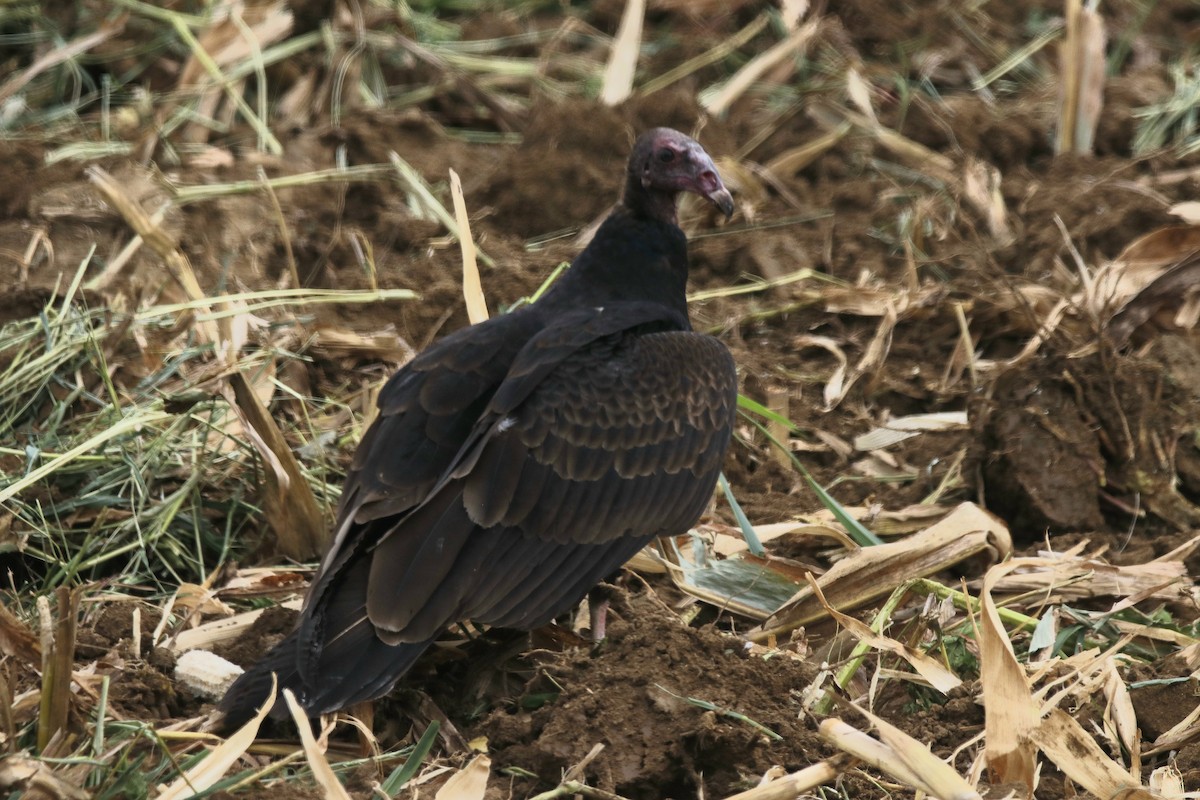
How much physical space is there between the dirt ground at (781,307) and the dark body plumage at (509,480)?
0.27 meters

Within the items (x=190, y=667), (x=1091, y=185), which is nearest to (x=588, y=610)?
(x=190, y=667)

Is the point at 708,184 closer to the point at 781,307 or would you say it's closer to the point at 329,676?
the point at 781,307

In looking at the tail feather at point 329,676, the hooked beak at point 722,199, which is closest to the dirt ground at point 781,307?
the tail feather at point 329,676

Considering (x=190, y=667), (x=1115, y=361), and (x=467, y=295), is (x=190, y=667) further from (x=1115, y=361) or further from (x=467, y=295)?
(x=1115, y=361)

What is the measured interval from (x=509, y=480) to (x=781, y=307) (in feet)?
8.01

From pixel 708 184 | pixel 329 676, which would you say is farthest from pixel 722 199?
pixel 329 676

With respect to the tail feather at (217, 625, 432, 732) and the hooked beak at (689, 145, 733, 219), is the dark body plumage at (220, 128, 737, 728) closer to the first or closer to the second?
the tail feather at (217, 625, 432, 732)

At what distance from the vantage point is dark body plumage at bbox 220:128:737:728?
4.15m

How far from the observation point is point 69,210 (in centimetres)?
662

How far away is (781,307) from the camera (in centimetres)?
650

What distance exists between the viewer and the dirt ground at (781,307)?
4.13 metres

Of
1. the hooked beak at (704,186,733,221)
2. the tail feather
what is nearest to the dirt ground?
the tail feather

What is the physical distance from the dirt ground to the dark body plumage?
266 millimetres

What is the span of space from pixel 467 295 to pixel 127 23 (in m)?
3.65
